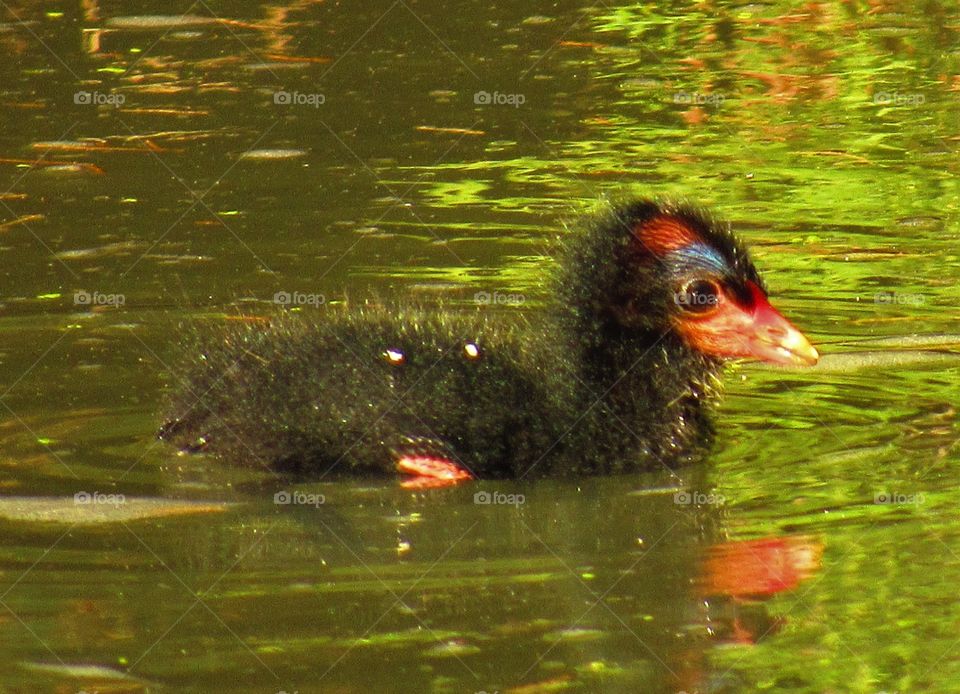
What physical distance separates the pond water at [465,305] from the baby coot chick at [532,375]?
12 cm

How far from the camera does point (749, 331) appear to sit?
649 cm

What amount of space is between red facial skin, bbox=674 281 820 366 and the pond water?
0.34 metres


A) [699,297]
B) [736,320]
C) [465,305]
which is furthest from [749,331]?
Answer: [465,305]

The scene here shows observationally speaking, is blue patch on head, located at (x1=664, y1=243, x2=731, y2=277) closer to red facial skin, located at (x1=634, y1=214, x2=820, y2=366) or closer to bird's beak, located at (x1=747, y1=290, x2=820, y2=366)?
red facial skin, located at (x1=634, y1=214, x2=820, y2=366)

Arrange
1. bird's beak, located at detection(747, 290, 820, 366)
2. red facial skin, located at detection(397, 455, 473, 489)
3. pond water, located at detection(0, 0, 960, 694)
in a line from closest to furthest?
pond water, located at detection(0, 0, 960, 694)
red facial skin, located at detection(397, 455, 473, 489)
bird's beak, located at detection(747, 290, 820, 366)

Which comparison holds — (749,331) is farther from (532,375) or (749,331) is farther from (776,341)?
(532,375)

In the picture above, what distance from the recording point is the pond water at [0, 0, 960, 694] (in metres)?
4.98

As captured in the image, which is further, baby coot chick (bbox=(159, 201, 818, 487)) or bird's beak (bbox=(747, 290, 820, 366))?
bird's beak (bbox=(747, 290, 820, 366))

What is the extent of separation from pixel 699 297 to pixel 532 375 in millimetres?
630

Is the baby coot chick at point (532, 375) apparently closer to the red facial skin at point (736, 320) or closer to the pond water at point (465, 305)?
the red facial skin at point (736, 320)

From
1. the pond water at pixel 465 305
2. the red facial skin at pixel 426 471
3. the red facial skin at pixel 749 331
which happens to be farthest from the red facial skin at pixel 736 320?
the red facial skin at pixel 426 471

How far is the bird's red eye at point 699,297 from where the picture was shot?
6.46 metres

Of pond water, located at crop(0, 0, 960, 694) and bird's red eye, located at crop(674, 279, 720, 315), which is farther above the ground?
bird's red eye, located at crop(674, 279, 720, 315)

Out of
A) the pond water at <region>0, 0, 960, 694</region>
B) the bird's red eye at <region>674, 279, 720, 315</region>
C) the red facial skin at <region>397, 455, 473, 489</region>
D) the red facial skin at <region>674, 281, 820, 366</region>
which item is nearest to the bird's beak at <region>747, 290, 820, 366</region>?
the red facial skin at <region>674, 281, 820, 366</region>
